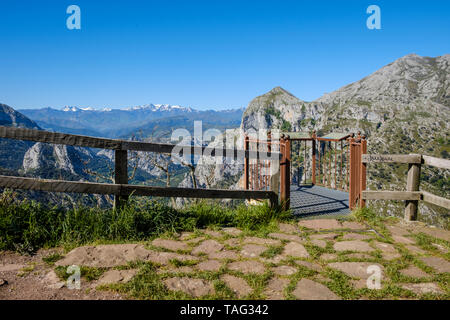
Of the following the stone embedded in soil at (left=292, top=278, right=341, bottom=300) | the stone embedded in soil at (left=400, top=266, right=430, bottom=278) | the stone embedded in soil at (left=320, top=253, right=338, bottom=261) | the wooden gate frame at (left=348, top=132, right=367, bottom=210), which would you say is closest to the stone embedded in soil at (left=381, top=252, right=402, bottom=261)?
the stone embedded in soil at (left=400, top=266, right=430, bottom=278)

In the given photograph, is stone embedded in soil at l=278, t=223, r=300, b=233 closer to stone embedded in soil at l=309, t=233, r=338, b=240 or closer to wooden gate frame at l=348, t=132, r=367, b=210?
stone embedded in soil at l=309, t=233, r=338, b=240

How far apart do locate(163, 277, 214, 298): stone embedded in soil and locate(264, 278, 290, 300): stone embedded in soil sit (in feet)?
1.64

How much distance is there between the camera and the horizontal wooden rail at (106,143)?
3.76 m

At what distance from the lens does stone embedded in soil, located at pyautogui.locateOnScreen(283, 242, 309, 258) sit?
3.66 m

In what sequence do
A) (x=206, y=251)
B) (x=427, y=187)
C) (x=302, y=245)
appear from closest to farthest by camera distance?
(x=206, y=251) < (x=302, y=245) < (x=427, y=187)

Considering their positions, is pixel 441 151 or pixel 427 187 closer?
pixel 427 187

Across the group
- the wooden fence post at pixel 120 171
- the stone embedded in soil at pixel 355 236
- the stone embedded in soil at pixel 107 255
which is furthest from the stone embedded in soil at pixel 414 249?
the wooden fence post at pixel 120 171

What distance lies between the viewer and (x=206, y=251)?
3695 millimetres

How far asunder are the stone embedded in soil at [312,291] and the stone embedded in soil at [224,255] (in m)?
0.89

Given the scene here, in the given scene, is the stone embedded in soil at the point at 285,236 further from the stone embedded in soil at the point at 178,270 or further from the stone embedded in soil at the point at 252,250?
the stone embedded in soil at the point at 178,270
